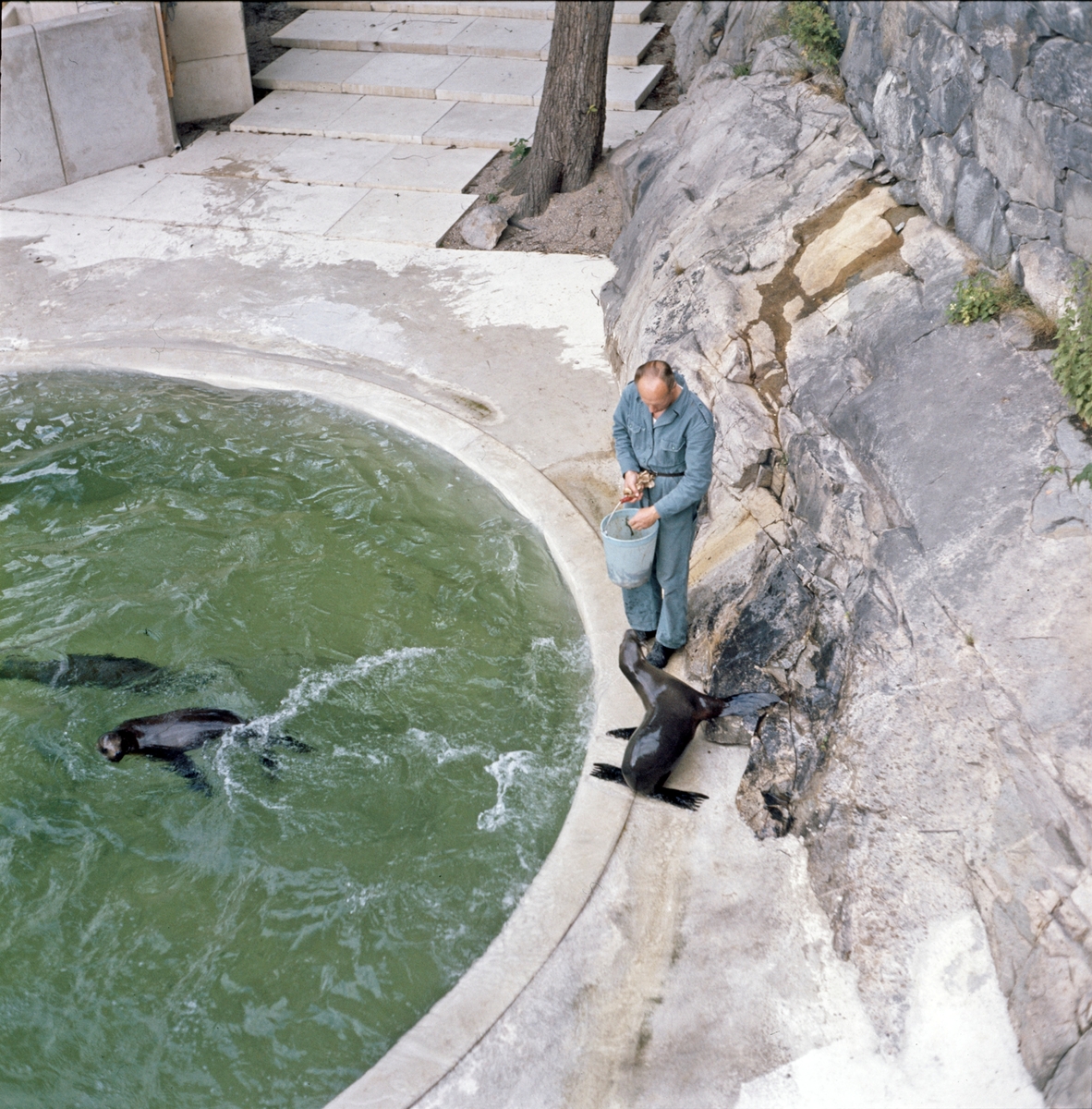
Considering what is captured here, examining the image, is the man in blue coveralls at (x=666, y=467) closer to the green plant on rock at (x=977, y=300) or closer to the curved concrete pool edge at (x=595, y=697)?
the curved concrete pool edge at (x=595, y=697)

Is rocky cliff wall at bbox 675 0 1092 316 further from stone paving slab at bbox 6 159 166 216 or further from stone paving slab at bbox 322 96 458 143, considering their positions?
stone paving slab at bbox 6 159 166 216

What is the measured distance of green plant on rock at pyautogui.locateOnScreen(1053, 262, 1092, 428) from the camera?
16.9 ft

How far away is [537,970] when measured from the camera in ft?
15.5

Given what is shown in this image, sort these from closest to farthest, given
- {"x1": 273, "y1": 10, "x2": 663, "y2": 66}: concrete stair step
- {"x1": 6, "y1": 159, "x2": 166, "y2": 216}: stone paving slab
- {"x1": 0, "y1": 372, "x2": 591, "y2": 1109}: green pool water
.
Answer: {"x1": 0, "y1": 372, "x2": 591, "y2": 1109}: green pool water < {"x1": 6, "y1": 159, "x2": 166, "y2": 216}: stone paving slab < {"x1": 273, "y1": 10, "x2": 663, "y2": 66}: concrete stair step

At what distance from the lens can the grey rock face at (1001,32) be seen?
18.3ft

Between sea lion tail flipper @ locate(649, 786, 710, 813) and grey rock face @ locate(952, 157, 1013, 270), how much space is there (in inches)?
132

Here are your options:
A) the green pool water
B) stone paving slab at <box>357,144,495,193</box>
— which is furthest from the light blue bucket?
stone paving slab at <box>357,144,495,193</box>

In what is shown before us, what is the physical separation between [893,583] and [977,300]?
171 centimetres

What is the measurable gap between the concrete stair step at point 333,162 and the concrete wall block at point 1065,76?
23.0ft

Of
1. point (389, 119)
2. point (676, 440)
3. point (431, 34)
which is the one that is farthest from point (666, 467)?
point (431, 34)

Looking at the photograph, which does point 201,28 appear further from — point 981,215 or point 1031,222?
point 1031,222

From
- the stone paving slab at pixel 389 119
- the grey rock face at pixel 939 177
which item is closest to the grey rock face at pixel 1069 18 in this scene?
the grey rock face at pixel 939 177

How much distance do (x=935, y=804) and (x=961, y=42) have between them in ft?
14.0

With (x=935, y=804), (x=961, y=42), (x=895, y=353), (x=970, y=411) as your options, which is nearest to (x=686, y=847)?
(x=935, y=804)
